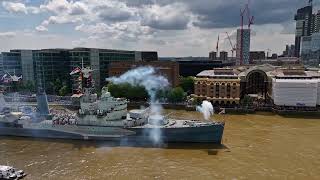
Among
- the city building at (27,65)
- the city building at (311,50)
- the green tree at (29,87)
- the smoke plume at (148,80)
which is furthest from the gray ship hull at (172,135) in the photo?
the city building at (311,50)

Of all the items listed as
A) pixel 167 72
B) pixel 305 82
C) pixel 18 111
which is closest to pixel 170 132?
pixel 18 111

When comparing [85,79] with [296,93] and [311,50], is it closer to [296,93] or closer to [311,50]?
[296,93]

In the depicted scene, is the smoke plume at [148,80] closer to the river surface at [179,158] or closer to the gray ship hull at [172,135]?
the gray ship hull at [172,135]

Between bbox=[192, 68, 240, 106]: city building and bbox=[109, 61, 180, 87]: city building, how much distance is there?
13.7 meters

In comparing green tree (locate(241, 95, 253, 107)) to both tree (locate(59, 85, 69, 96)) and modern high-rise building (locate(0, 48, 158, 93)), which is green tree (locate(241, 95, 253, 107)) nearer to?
modern high-rise building (locate(0, 48, 158, 93))

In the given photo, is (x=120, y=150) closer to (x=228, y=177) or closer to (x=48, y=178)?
(x=48, y=178)

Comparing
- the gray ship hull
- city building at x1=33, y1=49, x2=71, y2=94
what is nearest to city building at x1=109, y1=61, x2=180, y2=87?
city building at x1=33, y1=49, x2=71, y2=94

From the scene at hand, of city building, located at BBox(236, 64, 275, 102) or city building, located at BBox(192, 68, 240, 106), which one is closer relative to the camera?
city building, located at BBox(192, 68, 240, 106)

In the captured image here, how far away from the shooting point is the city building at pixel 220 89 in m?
65.4

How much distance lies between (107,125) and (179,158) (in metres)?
11.2

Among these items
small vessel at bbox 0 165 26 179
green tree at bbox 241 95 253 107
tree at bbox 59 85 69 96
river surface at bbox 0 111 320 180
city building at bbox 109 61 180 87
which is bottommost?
river surface at bbox 0 111 320 180

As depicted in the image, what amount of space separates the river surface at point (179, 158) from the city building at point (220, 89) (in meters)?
20.1

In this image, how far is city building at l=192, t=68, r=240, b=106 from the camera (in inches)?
2574

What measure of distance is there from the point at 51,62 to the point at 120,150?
6246 centimetres
